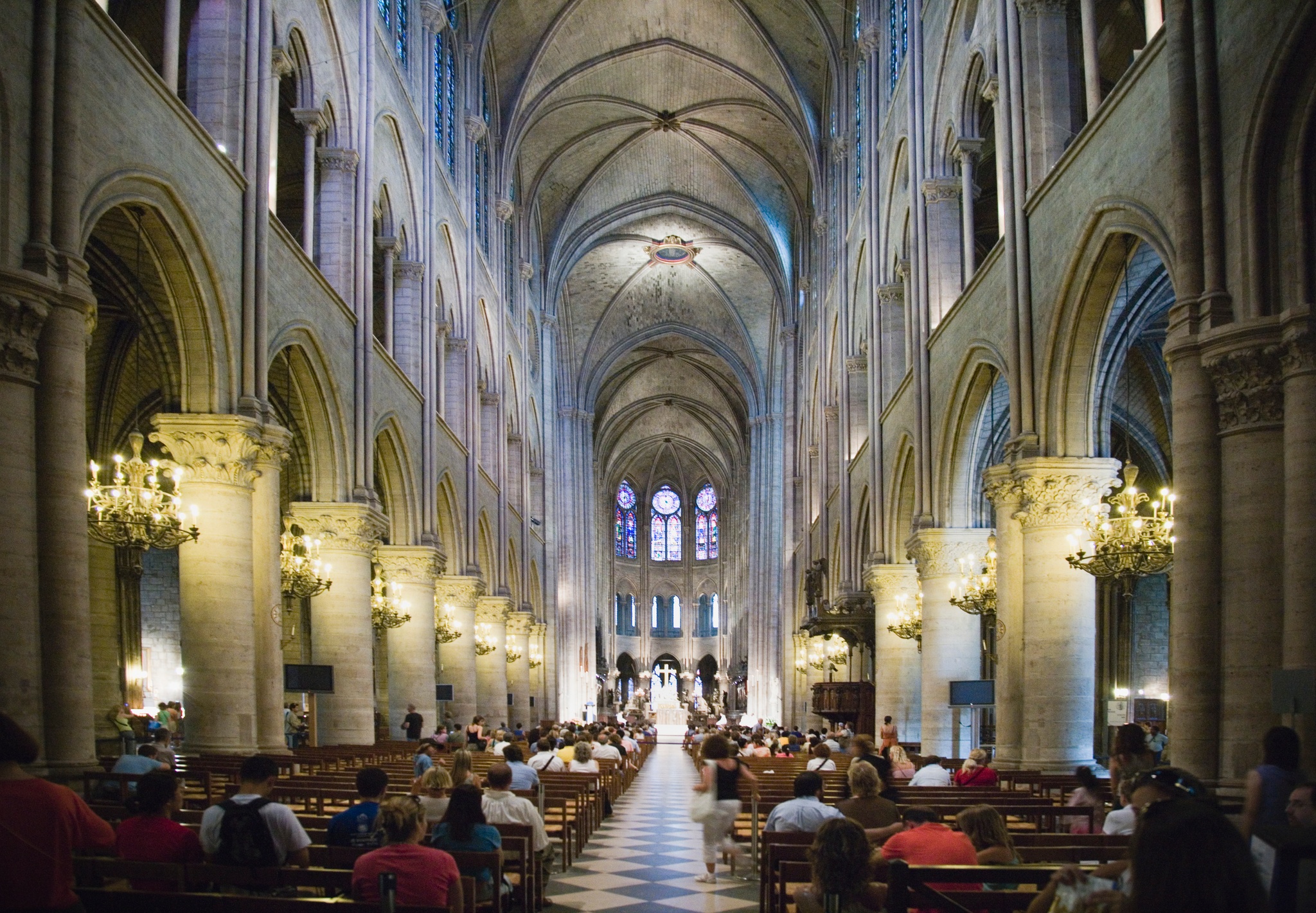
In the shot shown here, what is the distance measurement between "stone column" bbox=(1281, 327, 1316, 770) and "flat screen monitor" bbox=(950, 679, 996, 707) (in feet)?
27.6

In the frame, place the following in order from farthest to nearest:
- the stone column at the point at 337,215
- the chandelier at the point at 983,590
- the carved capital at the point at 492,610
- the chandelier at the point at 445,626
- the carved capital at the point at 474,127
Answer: the carved capital at the point at 492,610, the carved capital at the point at 474,127, the chandelier at the point at 445,626, the stone column at the point at 337,215, the chandelier at the point at 983,590

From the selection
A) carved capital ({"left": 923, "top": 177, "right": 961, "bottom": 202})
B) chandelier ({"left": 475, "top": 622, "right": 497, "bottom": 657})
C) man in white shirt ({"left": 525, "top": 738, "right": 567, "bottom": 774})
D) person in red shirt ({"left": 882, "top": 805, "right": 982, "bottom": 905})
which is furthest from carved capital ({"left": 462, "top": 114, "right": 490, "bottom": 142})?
person in red shirt ({"left": 882, "top": 805, "right": 982, "bottom": 905})

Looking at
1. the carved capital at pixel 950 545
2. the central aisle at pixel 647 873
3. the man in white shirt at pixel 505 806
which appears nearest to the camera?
the man in white shirt at pixel 505 806

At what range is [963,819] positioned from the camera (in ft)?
22.6

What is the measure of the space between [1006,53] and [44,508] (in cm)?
1311

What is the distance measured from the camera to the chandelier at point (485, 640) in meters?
33.8

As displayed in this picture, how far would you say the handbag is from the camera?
464 inches

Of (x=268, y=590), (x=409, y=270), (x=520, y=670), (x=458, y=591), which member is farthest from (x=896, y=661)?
(x=520, y=670)

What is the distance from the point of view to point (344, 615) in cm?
2092

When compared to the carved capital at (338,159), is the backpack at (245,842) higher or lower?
lower

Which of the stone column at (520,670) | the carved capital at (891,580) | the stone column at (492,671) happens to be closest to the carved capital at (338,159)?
the carved capital at (891,580)

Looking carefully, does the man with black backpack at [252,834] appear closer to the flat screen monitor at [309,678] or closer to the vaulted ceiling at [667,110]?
the flat screen monitor at [309,678]

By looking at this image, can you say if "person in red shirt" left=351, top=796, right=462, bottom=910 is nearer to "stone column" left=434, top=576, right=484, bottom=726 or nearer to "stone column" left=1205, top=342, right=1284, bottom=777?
"stone column" left=1205, top=342, right=1284, bottom=777

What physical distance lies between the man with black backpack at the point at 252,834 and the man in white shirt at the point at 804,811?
379cm
